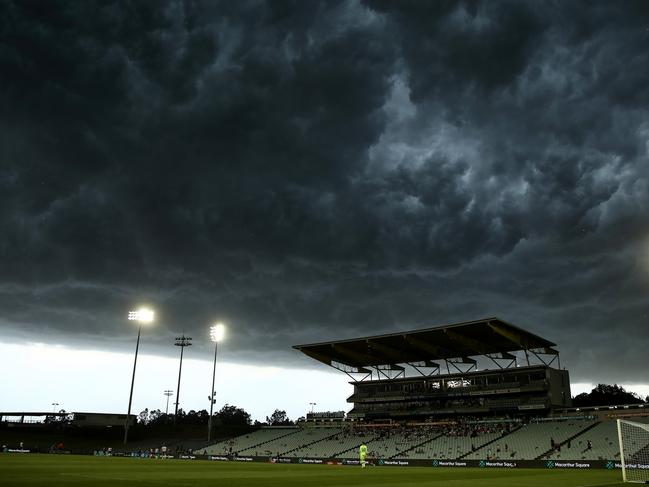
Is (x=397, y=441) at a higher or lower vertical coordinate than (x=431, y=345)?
lower

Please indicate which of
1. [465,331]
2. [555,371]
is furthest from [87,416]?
[555,371]

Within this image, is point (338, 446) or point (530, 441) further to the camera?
point (338, 446)

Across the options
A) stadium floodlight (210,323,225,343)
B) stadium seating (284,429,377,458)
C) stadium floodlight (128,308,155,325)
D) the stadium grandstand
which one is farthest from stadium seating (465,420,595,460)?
stadium floodlight (128,308,155,325)

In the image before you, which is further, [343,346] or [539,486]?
[343,346]

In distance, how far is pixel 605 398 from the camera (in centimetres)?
13850

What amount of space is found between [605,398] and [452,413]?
84.0m

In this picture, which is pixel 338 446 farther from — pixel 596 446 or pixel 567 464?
pixel 596 446

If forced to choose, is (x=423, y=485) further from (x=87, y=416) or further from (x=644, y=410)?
(x=87, y=416)

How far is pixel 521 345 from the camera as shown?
6756cm

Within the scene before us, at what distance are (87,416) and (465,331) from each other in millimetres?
86242

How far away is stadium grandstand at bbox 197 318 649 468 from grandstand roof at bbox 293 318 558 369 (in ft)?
0.51

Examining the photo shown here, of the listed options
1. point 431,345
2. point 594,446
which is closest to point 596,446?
point 594,446

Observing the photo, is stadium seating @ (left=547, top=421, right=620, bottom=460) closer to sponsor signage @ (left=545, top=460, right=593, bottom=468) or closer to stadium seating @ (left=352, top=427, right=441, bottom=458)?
sponsor signage @ (left=545, top=460, right=593, bottom=468)

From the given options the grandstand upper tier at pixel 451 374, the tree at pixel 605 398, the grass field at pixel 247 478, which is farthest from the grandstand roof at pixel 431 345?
the tree at pixel 605 398
